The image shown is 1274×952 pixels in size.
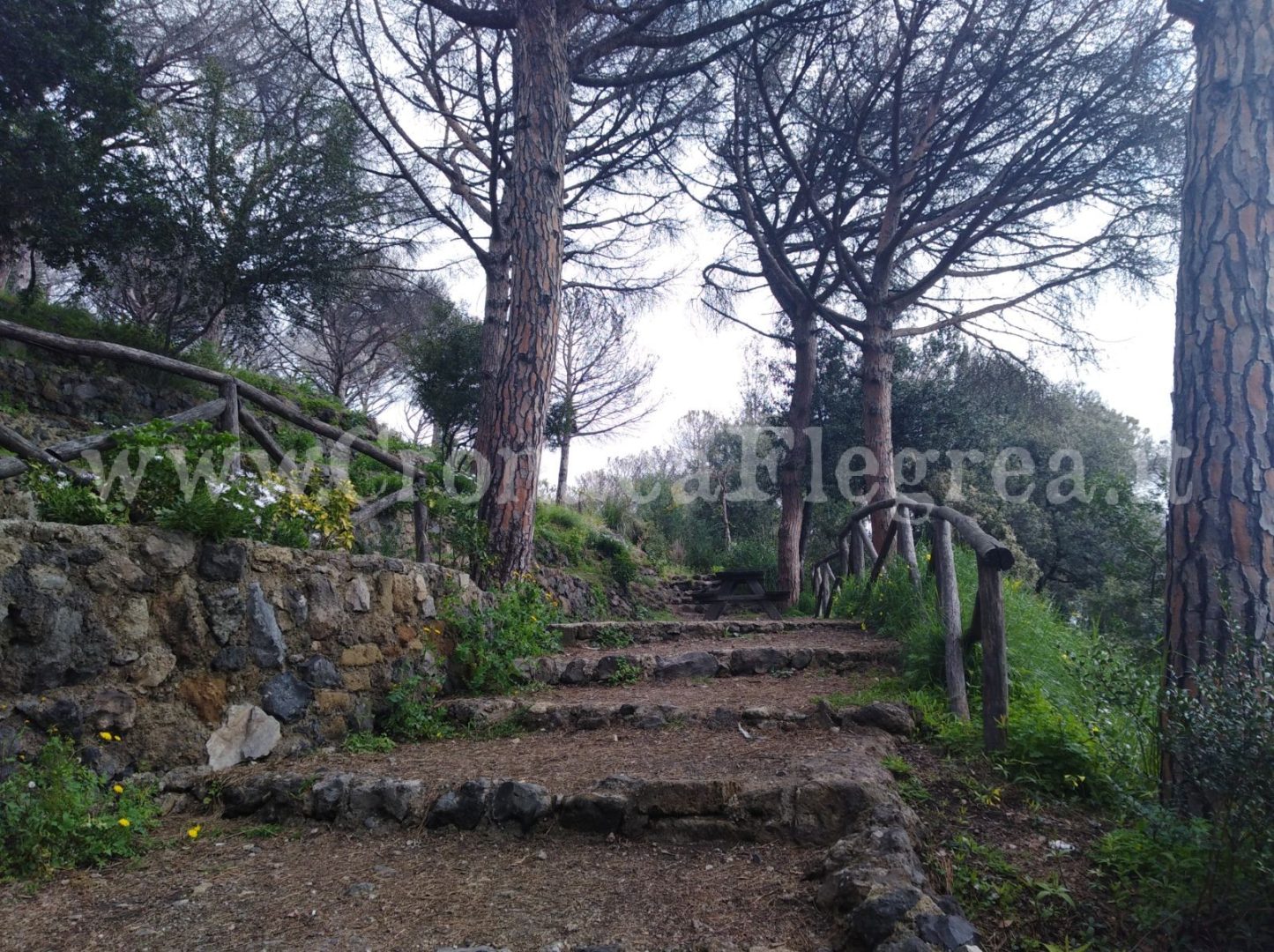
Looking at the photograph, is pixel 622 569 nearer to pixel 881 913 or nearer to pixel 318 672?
pixel 318 672

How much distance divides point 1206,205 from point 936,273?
22.9 ft

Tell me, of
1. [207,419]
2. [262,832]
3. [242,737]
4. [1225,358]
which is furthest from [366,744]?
[1225,358]

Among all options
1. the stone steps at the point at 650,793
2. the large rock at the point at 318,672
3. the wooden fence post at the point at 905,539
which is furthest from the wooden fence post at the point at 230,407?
the wooden fence post at the point at 905,539

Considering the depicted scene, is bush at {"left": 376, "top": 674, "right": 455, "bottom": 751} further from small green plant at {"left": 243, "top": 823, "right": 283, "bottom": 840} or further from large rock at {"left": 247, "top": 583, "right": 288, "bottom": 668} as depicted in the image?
small green plant at {"left": 243, "top": 823, "right": 283, "bottom": 840}

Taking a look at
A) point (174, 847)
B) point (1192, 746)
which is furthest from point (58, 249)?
point (1192, 746)

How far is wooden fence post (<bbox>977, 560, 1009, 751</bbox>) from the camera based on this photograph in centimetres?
293

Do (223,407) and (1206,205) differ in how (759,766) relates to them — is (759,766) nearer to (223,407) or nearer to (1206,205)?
(1206,205)

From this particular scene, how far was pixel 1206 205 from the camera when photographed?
253 centimetres

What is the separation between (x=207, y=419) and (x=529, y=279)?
2.97 m

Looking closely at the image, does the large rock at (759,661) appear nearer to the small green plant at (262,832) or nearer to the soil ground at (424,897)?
the soil ground at (424,897)

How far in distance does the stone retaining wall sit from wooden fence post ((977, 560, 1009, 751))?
264 centimetres

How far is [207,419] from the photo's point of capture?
378 centimetres

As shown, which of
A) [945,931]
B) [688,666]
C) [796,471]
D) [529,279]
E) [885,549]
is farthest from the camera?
[796,471]

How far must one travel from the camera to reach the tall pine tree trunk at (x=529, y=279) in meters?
5.86
